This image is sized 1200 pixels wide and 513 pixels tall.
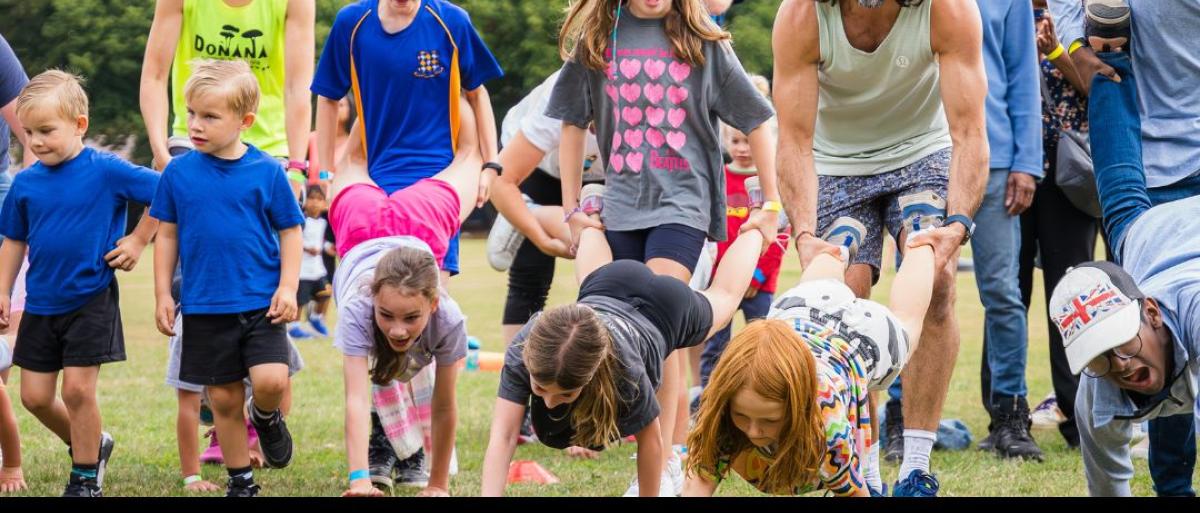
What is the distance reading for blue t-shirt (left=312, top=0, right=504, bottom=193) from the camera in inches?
244

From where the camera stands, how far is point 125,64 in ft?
56.8

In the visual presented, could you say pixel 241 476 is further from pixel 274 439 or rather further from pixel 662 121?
pixel 662 121

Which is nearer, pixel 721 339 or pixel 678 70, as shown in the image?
pixel 678 70

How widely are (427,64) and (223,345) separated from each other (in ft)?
4.99

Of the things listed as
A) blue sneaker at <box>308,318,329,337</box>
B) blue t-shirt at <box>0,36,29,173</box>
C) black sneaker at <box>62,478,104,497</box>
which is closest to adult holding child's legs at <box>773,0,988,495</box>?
black sneaker at <box>62,478,104,497</box>

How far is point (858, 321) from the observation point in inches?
184

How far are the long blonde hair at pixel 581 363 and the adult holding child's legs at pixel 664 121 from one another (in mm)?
1023

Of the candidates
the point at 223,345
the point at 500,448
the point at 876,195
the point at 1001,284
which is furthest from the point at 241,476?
the point at 1001,284

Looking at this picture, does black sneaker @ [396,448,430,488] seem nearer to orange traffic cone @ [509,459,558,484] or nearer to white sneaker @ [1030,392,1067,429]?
orange traffic cone @ [509,459,558,484]

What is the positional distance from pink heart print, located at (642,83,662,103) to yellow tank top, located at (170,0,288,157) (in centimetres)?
171

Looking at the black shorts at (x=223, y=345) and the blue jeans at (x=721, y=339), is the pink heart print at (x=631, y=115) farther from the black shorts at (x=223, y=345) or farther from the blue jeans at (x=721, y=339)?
the blue jeans at (x=721, y=339)

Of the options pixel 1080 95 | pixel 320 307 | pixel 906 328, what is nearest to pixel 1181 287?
pixel 906 328

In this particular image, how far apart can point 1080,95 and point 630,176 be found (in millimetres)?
2551

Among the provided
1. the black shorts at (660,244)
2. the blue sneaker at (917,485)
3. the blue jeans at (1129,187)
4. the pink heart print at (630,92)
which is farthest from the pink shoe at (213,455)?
the blue jeans at (1129,187)
